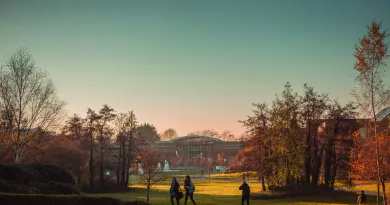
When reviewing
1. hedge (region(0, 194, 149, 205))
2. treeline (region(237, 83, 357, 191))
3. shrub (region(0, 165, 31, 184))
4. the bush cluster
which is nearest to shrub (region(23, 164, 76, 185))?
the bush cluster

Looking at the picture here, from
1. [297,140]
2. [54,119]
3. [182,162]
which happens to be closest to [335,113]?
[297,140]

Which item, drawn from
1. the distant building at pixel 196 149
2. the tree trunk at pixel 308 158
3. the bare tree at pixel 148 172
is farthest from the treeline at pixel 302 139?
the distant building at pixel 196 149

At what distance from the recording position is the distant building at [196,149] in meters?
162

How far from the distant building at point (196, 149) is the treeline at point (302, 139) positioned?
112748mm

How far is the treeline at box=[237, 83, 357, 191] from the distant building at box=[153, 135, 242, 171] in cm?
11275

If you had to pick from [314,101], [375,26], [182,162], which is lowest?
[182,162]

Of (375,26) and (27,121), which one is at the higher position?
(375,26)

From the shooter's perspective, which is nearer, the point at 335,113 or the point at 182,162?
the point at 335,113

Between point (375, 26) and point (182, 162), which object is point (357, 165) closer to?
point (375, 26)

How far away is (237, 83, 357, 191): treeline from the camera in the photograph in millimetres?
43781

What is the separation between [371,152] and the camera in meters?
30.4

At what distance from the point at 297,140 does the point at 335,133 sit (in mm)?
5716

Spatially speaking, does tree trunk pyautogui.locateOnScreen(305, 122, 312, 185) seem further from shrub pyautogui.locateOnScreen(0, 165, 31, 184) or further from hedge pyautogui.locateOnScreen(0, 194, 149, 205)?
shrub pyautogui.locateOnScreen(0, 165, 31, 184)

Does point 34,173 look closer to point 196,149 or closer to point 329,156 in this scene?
point 329,156
